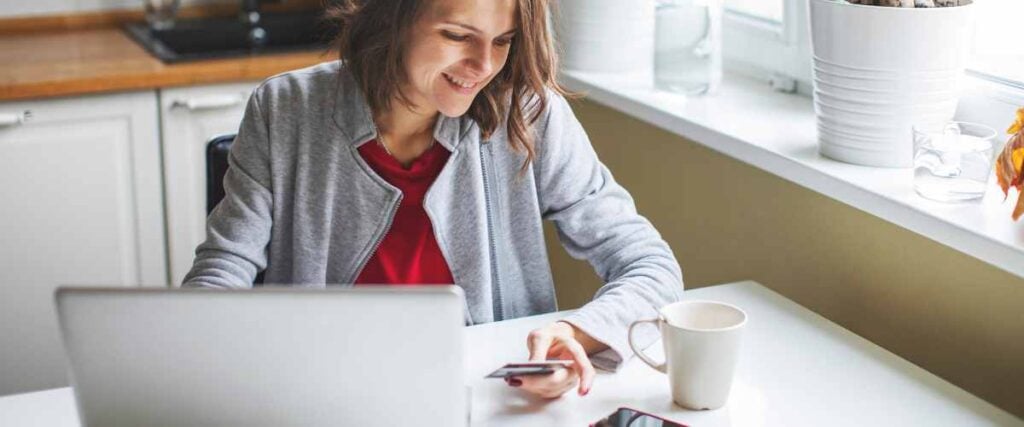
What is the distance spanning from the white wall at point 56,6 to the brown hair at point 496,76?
1.65 metres

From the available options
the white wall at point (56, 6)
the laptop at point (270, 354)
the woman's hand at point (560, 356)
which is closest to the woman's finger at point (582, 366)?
A: the woman's hand at point (560, 356)

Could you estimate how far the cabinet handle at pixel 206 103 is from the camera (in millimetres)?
2707

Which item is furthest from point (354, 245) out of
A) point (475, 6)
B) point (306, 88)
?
point (475, 6)

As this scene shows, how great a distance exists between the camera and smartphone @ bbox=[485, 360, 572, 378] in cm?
138

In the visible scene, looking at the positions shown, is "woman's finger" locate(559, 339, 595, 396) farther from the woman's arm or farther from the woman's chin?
the woman's arm

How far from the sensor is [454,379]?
3.58 ft

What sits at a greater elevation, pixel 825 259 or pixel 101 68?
pixel 101 68

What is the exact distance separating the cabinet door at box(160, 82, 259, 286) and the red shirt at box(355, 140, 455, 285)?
1.06 m

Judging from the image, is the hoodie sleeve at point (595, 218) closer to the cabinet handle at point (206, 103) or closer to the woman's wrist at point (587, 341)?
the woman's wrist at point (587, 341)

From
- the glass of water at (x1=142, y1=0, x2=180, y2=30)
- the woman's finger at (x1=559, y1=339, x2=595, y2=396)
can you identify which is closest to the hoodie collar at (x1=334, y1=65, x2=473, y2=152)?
the woman's finger at (x1=559, y1=339, x2=595, y2=396)

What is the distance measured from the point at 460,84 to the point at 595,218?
0.97 ft

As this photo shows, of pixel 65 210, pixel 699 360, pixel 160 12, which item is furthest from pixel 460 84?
pixel 160 12

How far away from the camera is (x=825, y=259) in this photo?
1.86m

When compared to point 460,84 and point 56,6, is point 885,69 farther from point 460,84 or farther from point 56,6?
point 56,6
